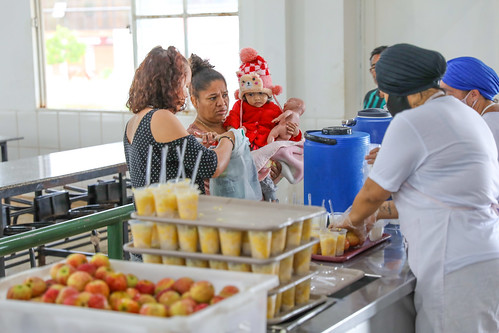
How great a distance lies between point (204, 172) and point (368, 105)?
113 inches

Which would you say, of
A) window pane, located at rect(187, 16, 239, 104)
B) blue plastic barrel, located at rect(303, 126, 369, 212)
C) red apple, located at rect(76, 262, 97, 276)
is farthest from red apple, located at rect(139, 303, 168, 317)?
window pane, located at rect(187, 16, 239, 104)

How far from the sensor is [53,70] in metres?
7.36

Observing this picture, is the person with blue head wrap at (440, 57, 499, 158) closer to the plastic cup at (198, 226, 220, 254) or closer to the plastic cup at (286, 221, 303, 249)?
the plastic cup at (286, 221, 303, 249)

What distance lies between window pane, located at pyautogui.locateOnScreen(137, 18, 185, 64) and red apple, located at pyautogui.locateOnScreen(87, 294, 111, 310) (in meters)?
5.16

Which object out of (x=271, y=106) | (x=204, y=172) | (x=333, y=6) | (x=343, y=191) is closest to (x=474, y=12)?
(x=333, y=6)

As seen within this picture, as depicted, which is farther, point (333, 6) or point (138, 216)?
point (333, 6)

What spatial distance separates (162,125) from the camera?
2438 mm

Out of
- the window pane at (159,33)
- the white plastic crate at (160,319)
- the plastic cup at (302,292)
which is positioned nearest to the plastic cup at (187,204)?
the white plastic crate at (160,319)

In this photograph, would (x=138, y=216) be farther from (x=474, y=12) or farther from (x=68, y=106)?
(x=68, y=106)

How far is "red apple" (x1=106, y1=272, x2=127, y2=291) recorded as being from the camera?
1.55 meters

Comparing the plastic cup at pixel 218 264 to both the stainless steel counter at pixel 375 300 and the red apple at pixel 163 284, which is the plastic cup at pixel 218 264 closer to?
the red apple at pixel 163 284

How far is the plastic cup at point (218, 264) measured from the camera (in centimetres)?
168

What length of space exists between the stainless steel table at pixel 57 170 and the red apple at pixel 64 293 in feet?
8.02

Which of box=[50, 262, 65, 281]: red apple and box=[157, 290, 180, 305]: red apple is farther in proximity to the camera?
box=[50, 262, 65, 281]: red apple
